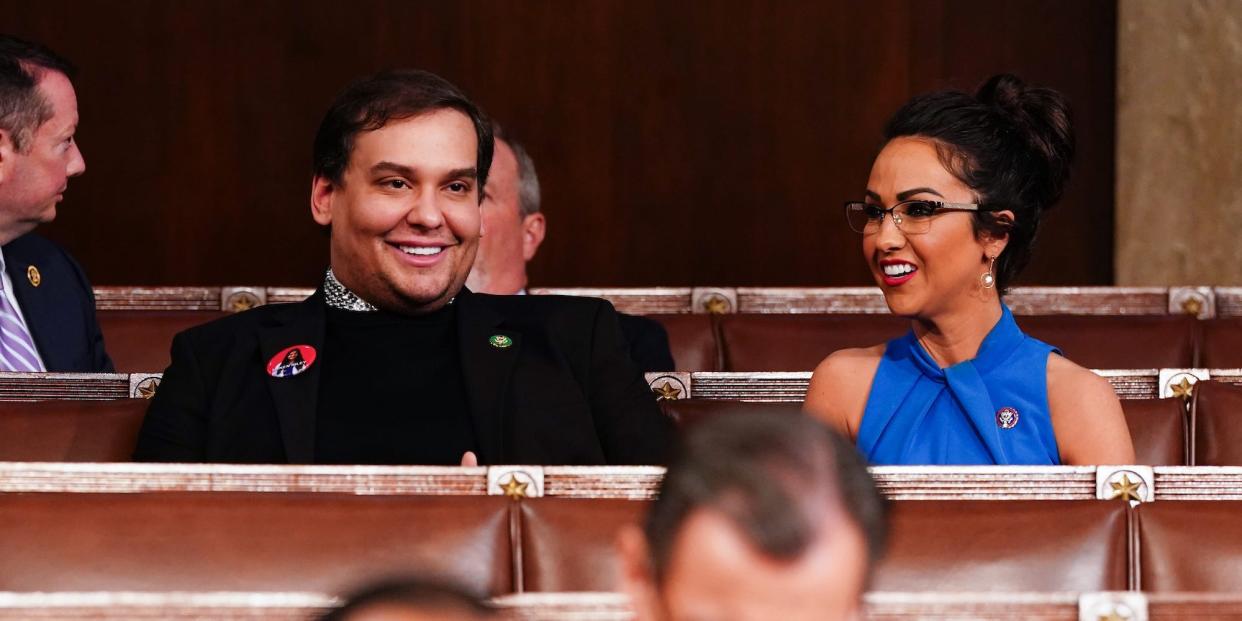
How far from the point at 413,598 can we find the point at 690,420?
1440 mm

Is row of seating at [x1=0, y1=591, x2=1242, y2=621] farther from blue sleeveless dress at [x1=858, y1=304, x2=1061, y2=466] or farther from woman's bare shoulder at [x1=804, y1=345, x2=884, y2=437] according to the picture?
woman's bare shoulder at [x1=804, y1=345, x2=884, y2=437]

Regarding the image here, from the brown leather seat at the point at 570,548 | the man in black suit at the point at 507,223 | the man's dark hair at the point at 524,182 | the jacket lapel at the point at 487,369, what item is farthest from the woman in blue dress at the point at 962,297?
the man's dark hair at the point at 524,182

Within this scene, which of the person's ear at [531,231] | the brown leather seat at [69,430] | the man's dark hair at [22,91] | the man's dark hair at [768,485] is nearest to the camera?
the man's dark hair at [768,485]

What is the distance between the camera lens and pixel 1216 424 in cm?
212

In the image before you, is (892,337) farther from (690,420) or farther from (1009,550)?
(1009,550)

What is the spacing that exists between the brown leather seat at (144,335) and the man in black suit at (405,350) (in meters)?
0.62

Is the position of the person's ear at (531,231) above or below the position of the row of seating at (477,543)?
above

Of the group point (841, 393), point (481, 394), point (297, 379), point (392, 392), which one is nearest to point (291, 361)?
point (297, 379)

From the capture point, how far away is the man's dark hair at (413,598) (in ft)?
2.50

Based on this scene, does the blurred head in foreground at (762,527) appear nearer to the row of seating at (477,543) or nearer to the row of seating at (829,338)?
the row of seating at (477,543)

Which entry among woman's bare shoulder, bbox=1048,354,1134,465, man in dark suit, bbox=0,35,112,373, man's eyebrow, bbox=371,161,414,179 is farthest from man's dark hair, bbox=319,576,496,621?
man in dark suit, bbox=0,35,112,373

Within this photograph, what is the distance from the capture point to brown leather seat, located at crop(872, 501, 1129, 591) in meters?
1.41

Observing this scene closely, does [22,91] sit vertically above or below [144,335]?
above

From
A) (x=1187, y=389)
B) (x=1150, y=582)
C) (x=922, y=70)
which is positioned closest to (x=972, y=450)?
(x=1187, y=389)
